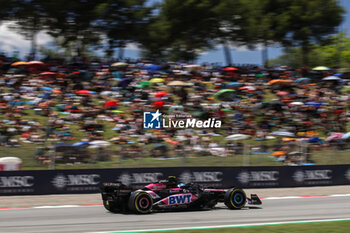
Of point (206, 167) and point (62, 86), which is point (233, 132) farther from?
point (62, 86)

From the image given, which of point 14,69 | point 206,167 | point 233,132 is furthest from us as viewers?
point 14,69

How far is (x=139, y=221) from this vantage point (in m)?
10.9

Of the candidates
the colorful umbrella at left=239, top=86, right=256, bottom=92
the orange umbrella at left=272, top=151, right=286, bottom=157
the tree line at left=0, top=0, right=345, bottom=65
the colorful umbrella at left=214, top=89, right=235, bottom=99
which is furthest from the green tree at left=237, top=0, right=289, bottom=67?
the orange umbrella at left=272, top=151, right=286, bottom=157

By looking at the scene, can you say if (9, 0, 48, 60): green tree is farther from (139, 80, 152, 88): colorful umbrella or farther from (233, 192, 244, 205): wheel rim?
(233, 192, 244, 205): wheel rim

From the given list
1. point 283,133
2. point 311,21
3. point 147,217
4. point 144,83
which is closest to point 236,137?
point 283,133

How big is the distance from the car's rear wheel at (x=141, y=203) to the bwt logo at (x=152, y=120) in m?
Result: 9.31

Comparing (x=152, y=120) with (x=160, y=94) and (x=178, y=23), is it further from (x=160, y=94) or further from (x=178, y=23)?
(x=178, y=23)

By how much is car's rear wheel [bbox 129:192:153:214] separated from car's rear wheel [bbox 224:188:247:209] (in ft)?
7.24

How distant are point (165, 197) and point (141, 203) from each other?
709 mm

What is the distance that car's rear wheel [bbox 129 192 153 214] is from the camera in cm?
1166

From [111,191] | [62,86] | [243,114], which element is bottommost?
[111,191]

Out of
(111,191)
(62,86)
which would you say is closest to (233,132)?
(62,86)

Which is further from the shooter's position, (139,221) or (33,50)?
(33,50)

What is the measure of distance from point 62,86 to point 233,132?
9.23 meters
